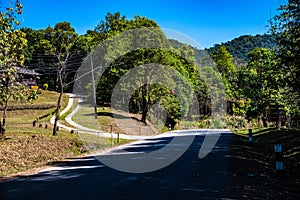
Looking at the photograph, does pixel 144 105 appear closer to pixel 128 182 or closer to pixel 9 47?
pixel 9 47

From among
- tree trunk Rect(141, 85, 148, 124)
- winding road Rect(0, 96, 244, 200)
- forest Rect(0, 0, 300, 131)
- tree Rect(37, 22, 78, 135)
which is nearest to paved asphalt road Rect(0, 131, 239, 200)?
winding road Rect(0, 96, 244, 200)

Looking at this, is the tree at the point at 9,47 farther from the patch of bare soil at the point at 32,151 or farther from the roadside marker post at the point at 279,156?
the roadside marker post at the point at 279,156

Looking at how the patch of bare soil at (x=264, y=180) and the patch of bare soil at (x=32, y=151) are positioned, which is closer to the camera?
the patch of bare soil at (x=264, y=180)

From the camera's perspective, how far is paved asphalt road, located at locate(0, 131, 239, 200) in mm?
6258

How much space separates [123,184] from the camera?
23.9 ft

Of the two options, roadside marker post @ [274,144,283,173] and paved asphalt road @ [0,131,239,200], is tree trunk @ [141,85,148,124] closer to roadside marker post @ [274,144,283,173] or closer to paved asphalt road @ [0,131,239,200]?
paved asphalt road @ [0,131,239,200]

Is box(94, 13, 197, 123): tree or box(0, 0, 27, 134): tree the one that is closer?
box(0, 0, 27, 134): tree

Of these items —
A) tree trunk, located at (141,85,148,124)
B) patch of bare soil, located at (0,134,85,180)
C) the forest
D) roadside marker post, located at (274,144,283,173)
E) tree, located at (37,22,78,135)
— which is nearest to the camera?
roadside marker post, located at (274,144,283,173)

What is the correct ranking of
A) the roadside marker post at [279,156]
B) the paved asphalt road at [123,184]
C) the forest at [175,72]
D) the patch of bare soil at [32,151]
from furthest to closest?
1. the forest at [175,72]
2. the patch of bare soil at [32,151]
3. the roadside marker post at [279,156]
4. the paved asphalt road at [123,184]

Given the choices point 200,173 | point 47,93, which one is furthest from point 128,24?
point 200,173

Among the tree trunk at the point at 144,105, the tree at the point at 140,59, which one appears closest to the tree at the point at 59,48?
the tree at the point at 140,59

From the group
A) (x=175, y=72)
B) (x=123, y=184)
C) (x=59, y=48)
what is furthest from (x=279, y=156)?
(x=175, y=72)

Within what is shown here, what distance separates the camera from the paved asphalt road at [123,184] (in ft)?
20.5

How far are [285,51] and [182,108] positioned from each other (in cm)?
3944
